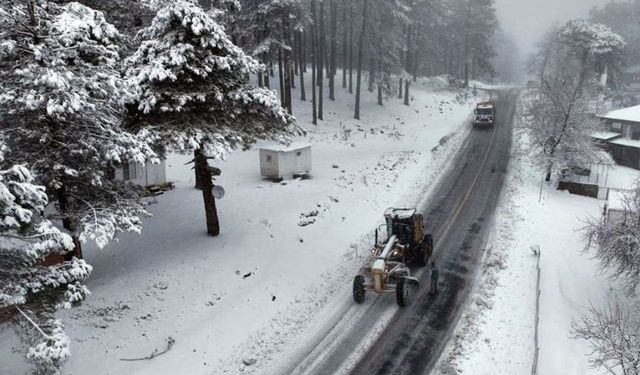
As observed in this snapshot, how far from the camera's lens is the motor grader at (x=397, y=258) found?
1733 cm

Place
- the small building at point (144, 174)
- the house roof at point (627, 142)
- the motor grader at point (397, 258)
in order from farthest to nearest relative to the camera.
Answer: the house roof at point (627, 142), the small building at point (144, 174), the motor grader at point (397, 258)

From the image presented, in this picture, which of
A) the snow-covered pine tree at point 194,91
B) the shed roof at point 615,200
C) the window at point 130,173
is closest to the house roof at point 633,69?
the shed roof at point 615,200

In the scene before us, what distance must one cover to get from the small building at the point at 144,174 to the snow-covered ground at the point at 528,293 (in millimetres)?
17354

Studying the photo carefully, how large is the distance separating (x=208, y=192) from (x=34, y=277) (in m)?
10.1

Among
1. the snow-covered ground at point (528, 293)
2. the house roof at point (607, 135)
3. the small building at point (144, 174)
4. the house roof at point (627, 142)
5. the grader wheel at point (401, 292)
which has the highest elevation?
the small building at point (144, 174)

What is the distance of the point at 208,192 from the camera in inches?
804

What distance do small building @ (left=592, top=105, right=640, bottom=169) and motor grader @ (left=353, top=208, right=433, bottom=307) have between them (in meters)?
29.6

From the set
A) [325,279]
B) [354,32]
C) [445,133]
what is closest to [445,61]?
[354,32]

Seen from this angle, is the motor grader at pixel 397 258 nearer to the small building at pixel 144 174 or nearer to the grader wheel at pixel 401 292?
the grader wheel at pixel 401 292

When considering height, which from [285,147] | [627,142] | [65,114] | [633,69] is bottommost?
[627,142]

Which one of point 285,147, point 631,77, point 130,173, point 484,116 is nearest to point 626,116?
point 484,116

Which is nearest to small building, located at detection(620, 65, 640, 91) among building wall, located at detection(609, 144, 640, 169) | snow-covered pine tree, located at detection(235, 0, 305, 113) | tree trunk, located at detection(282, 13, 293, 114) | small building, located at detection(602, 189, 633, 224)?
building wall, located at detection(609, 144, 640, 169)

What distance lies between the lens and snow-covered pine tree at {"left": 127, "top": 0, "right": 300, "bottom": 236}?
1722cm

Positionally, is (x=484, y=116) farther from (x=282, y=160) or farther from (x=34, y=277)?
(x=34, y=277)
